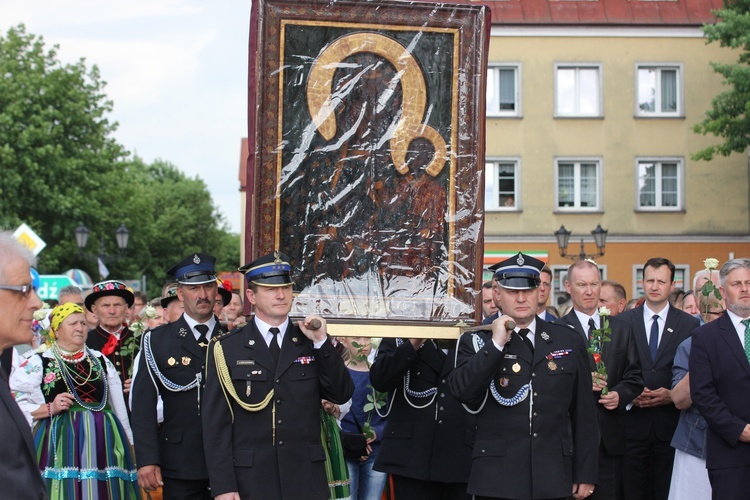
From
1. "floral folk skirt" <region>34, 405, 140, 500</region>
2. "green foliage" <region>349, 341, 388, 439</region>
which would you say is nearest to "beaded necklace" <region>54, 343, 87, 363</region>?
"floral folk skirt" <region>34, 405, 140, 500</region>

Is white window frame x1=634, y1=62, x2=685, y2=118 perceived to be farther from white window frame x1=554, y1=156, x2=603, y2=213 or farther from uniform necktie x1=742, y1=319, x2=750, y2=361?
uniform necktie x1=742, y1=319, x2=750, y2=361

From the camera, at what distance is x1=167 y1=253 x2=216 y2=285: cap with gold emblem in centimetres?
752

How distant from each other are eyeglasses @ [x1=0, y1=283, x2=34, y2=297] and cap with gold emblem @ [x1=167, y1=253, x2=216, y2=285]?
9.73ft

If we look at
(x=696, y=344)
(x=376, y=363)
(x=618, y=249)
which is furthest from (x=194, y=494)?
(x=618, y=249)

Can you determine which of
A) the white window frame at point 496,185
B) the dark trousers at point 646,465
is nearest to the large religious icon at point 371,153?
the dark trousers at point 646,465

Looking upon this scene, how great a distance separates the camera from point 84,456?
823 cm

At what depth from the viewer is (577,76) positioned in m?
35.3

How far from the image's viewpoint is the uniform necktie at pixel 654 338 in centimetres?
941

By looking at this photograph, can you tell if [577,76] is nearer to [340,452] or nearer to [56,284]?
[56,284]

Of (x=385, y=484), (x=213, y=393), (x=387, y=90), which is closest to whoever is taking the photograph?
(x=213, y=393)

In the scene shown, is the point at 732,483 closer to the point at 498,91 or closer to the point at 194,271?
the point at 194,271

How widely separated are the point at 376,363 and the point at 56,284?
2706 centimetres

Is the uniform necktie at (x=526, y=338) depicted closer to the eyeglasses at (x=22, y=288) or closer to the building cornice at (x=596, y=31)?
the eyeglasses at (x=22, y=288)

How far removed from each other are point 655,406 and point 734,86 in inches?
893
